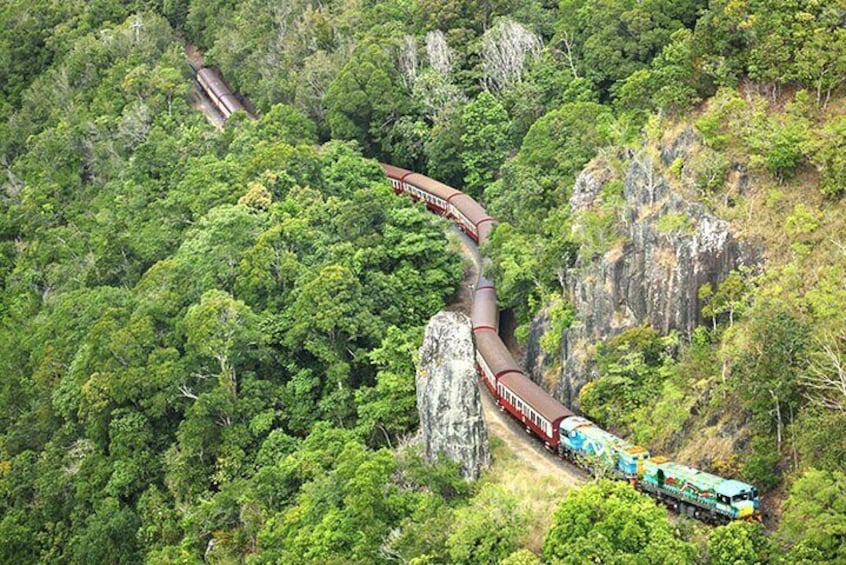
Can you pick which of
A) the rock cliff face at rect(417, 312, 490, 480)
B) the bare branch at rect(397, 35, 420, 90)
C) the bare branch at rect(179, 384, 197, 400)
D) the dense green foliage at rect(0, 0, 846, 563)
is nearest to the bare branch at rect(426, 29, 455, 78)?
the dense green foliage at rect(0, 0, 846, 563)

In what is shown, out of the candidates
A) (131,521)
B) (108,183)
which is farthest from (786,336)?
(108,183)

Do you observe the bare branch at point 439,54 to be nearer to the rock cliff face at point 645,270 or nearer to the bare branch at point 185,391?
the rock cliff face at point 645,270

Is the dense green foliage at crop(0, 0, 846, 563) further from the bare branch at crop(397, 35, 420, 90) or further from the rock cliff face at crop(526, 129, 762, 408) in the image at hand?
the rock cliff face at crop(526, 129, 762, 408)

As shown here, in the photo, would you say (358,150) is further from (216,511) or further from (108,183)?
(216,511)

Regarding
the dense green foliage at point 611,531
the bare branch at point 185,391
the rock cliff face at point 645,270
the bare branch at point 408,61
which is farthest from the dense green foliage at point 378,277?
the rock cliff face at point 645,270

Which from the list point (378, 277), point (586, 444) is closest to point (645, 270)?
point (586, 444)

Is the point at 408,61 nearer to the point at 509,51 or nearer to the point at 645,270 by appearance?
the point at 509,51
